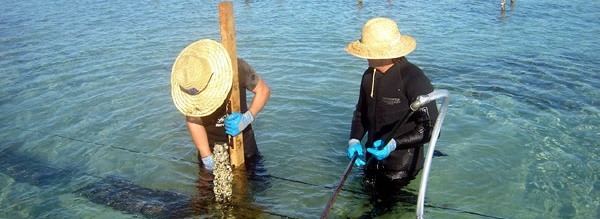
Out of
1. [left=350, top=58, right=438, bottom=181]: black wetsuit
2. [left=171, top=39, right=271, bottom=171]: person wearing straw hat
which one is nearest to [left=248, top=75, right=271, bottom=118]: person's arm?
[left=171, top=39, right=271, bottom=171]: person wearing straw hat

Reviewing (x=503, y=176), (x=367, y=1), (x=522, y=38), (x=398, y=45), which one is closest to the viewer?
(x=398, y=45)

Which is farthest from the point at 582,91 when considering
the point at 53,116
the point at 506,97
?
the point at 53,116

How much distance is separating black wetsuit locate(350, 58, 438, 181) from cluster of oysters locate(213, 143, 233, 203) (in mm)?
1358

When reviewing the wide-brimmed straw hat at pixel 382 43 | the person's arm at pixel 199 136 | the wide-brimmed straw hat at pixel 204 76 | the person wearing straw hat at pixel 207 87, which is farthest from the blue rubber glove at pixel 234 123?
the wide-brimmed straw hat at pixel 382 43

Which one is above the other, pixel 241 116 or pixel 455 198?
pixel 241 116

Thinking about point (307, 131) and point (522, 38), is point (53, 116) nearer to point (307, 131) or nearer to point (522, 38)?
point (307, 131)

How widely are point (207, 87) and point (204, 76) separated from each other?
6.2 inches

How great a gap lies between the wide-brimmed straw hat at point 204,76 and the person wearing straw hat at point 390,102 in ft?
3.94

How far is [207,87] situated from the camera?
4570 millimetres

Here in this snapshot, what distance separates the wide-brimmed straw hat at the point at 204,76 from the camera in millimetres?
4461

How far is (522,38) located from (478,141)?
9002 mm

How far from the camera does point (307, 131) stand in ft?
26.0

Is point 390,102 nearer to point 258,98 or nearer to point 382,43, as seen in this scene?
point 382,43

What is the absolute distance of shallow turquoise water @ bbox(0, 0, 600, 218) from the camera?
5773 millimetres
